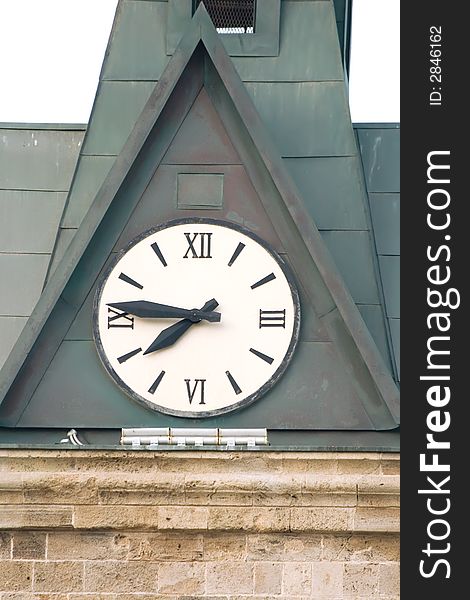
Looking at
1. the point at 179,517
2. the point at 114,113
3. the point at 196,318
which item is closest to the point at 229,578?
the point at 179,517

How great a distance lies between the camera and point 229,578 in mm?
17312

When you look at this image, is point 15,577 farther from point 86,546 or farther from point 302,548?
point 302,548

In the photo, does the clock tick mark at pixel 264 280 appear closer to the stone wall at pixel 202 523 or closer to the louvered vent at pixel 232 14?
the stone wall at pixel 202 523

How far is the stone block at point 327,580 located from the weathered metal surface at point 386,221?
9.59 ft

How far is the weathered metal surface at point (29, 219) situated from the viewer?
1947 centimetres

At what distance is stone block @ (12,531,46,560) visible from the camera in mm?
17391

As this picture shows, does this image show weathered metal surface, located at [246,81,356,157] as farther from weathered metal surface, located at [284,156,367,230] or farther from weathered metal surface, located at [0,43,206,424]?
weathered metal surface, located at [0,43,206,424]

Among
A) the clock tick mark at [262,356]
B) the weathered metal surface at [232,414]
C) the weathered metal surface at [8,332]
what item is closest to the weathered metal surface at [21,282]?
the weathered metal surface at [8,332]

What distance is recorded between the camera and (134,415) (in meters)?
17.8

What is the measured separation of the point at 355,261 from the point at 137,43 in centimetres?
240

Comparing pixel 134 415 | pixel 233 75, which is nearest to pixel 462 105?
pixel 233 75

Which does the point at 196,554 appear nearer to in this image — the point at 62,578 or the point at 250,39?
the point at 62,578

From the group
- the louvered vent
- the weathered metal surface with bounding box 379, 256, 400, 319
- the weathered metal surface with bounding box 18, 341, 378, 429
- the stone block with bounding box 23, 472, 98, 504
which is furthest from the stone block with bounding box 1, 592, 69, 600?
the louvered vent

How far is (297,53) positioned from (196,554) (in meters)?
4.23
